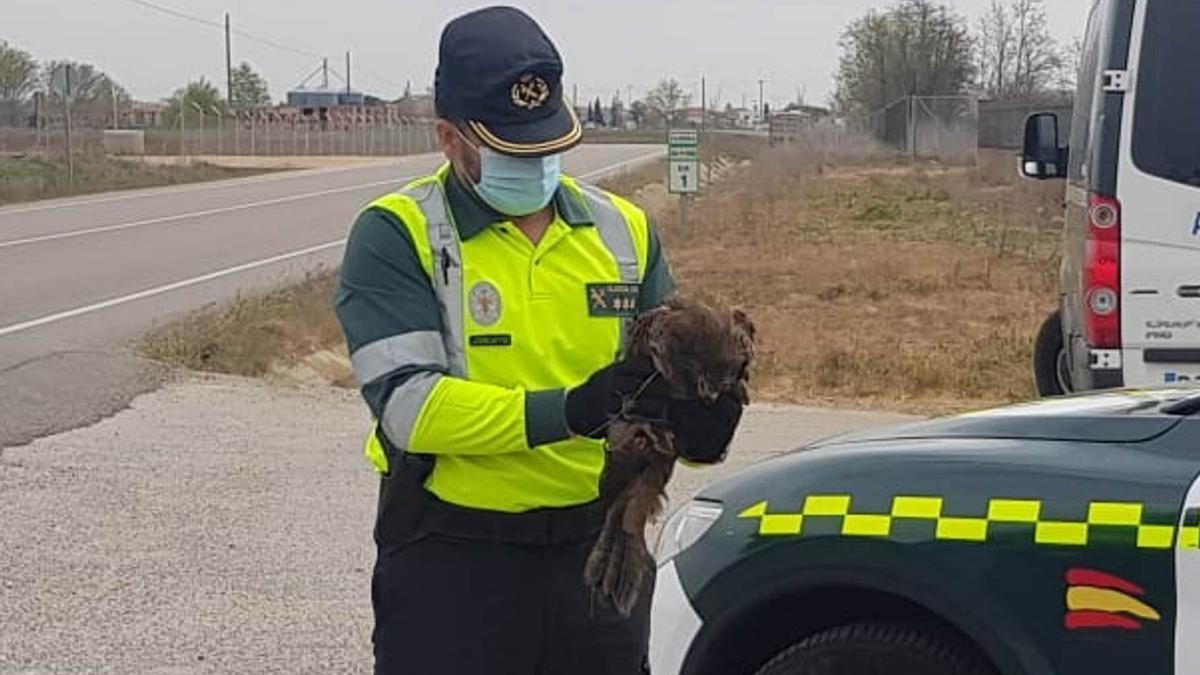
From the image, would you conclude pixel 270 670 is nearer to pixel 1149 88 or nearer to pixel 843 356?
pixel 1149 88

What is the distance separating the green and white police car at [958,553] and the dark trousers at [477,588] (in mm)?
752

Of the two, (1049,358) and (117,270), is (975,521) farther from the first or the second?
(117,270)

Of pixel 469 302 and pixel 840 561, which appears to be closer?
pixel 469 302

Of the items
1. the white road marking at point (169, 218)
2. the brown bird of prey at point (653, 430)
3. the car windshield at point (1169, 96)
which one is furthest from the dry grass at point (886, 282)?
the white road marking at point (169, 218)

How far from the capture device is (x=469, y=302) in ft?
8.70

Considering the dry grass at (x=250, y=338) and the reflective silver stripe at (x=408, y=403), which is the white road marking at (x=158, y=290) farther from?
the reflective silver stripe at (x=408, y=403)

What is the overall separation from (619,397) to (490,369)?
256 millimetres

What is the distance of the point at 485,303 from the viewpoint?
2.65 metres

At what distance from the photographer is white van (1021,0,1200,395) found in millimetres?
6281

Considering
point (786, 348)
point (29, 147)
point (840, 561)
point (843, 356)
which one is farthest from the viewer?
point (29, 147)

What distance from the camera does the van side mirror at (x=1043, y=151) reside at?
790 centimetres

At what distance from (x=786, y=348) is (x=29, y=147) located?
1811 inches

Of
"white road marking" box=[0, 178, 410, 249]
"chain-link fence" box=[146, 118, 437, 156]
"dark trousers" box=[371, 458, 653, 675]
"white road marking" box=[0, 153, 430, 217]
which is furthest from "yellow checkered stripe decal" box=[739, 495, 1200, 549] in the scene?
"chain-link fence" box=[146, 118, 437, 156]

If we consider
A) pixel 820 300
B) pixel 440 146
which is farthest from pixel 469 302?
pixel 820 300
